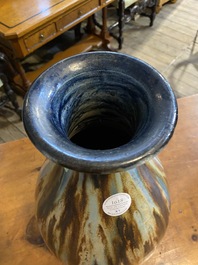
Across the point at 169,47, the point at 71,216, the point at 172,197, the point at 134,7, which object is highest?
the point at 71,216

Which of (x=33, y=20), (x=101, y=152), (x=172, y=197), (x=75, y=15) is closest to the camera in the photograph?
(x=101, y=152)

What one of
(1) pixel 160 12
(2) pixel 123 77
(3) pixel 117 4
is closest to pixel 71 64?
(2) pixel 123 77

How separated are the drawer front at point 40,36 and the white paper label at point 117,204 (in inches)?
41.5

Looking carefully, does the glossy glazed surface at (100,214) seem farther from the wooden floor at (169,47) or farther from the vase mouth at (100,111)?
the wooden floor at (169,47)

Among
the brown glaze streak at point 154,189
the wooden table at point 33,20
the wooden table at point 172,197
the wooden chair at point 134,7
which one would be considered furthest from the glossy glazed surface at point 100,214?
the wooden chair at point 134,7

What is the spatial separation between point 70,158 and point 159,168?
0.20m

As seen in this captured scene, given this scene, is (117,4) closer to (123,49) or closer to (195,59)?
(123,49)

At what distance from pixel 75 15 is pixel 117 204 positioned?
1241 millimetres

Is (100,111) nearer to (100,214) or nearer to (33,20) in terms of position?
(100,214)

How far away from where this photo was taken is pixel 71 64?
1.34ft

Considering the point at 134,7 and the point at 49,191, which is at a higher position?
the point at 49,191

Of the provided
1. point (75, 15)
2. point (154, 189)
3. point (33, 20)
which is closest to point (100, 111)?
point (154, 189)

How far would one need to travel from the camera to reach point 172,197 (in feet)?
2.17

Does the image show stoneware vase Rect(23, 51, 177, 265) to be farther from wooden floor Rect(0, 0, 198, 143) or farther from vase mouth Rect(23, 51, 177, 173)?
wooden floor Rect(0, 0, 198, 143)
